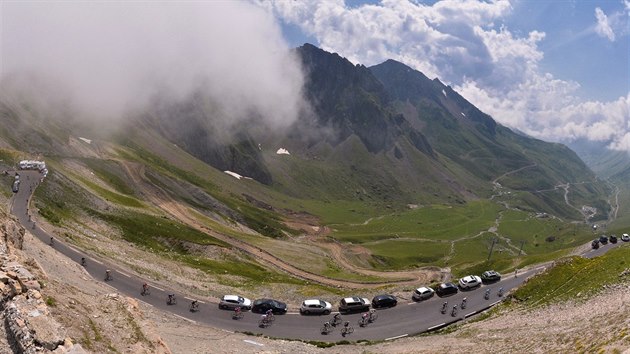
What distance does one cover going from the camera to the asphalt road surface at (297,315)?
188ft

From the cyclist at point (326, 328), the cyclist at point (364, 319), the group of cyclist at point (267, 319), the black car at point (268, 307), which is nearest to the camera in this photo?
the cyclist at point (326, 328)

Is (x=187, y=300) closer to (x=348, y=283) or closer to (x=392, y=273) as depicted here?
(x=348, y=283)

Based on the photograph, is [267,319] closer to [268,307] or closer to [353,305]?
[268,307]

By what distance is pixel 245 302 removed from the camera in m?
62.5

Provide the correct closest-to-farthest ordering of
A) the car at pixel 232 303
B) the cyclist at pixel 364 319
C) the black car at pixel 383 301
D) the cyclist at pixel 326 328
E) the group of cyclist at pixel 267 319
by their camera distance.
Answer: the cyclist at pixel 326 328 → the group of cyclist at pixel 267 319 → the cyclist at pixel 364 319 → the car at pixel 232 303 → the black car at pixel 383 301

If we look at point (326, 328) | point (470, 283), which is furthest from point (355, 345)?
point (470, 283)

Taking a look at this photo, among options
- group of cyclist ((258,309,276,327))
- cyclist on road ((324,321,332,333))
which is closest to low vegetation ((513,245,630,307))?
cyclist on road ((324,321,332,333))

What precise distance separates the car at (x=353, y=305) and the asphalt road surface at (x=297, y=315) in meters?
0.94

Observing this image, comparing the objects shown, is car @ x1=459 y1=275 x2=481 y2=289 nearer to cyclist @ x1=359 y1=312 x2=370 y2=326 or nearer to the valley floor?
the valley floor

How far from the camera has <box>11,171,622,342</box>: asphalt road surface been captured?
57.2 m

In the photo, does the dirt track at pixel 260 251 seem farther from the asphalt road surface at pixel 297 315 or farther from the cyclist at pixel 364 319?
the cyclist at pixel 364 319

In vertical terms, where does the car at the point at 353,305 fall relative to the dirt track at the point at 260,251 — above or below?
below

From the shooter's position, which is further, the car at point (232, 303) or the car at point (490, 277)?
the car at point (490, 277)

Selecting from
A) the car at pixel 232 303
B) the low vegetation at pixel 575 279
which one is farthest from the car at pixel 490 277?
the car at pixel 232 303
